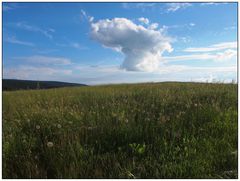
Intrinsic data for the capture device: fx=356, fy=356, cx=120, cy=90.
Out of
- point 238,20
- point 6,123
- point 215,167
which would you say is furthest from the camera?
point 6,123

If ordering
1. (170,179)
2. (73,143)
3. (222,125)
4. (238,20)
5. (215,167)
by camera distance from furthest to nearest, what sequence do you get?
(222,125) < (238,20) < (73,143) < (215,167) < (170,179)

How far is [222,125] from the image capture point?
16.6 ft

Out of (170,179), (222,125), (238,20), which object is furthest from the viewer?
(222,125)

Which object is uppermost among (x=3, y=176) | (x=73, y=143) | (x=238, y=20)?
(x=238, y=20)

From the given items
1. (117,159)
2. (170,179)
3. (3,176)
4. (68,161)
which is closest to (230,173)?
(170,179)

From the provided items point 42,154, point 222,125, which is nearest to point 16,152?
point 42,154

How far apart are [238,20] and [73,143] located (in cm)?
267

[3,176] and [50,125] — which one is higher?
[50,125]

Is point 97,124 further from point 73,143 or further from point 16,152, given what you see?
point 16,152

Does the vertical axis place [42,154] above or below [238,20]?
below

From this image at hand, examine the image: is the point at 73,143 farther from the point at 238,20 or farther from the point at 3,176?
the point at 238,20

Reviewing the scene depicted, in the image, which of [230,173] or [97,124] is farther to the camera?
[97,124]

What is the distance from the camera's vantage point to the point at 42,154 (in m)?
4.34

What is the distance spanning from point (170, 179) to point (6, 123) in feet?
11.4
